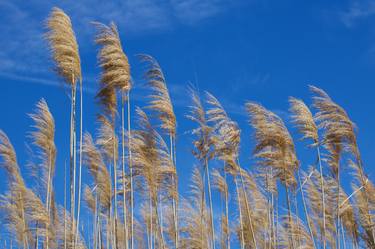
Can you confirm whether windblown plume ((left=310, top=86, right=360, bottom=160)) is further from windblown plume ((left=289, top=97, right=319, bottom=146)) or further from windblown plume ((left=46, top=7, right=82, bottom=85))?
windblown plume ((left=46, top=7, right=82, bottom=85))

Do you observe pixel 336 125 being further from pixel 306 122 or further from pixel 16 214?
pixel 16 214

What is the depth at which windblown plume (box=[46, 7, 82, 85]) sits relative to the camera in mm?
8367

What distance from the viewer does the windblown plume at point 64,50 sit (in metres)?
8.37

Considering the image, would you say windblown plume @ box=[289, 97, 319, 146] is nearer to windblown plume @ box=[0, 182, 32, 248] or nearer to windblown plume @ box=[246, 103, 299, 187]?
windblown plume @ box=[246, 103, 299, 187]

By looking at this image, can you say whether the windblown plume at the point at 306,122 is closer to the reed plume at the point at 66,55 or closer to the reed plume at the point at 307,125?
the reed plume at the point at 307,125

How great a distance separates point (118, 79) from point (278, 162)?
103 inches

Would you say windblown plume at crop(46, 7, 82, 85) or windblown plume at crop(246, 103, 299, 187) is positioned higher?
windblown plume at crop(46, 7, 82, 85)

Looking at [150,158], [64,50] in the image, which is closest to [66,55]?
[64,50]

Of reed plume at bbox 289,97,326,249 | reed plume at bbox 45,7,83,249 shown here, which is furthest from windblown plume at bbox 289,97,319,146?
reed plume at bbox 45,7,83,249

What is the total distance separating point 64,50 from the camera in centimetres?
838

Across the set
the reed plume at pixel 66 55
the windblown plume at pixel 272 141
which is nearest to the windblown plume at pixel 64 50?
the reed plume at pixel 66 55

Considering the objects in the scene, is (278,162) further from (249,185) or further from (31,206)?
(31,206)

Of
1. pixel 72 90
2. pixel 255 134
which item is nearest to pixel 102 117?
pixel 72 90

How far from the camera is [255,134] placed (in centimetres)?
884
